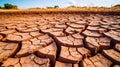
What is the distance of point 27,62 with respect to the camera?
146cm

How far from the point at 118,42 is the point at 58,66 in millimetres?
1095

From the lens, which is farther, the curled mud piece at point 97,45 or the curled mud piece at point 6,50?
the curled mud piece at point 97,45

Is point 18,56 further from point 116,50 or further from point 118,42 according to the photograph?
point 118,42

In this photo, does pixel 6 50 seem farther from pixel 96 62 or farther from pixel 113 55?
pixel 113 55

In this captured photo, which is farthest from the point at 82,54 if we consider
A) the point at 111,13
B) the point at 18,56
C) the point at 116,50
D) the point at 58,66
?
the point at 111,13

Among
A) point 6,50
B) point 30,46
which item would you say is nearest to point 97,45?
point 30,46

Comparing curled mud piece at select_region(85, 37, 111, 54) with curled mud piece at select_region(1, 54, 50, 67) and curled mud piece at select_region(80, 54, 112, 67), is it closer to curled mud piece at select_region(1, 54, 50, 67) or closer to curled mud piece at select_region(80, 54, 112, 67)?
curled mud piece at select_region(80, 54, 112, 67)

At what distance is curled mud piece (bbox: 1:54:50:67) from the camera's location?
1.41 meters

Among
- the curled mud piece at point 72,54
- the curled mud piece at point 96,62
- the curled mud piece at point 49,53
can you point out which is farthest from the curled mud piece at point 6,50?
the curled mud piece at point 96,62

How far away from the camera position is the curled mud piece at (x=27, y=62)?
1409 millimetres

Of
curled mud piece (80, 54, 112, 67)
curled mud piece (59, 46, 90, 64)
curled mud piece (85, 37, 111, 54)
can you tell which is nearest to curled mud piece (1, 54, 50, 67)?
curled mud piece (59, 46, 90, 64)

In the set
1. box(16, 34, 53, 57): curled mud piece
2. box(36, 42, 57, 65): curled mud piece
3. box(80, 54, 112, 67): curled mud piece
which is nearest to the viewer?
box(80, 54, 112, 67): curled mud piece

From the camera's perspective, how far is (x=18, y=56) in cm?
160

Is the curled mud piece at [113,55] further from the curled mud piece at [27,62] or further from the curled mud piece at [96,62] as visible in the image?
the curled mud piece at [27,62]
